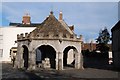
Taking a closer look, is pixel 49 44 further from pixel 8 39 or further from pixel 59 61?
pixel 8 39

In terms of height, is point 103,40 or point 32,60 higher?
point 103,40

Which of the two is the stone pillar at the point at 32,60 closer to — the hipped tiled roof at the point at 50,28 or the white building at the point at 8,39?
the hipped tiled roof at the point at 50,28

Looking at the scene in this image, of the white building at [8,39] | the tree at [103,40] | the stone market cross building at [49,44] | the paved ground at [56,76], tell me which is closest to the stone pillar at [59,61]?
the stone market cross building at [49,44]

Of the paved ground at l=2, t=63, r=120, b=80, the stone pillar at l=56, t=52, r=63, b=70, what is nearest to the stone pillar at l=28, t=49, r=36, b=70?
the stone pillar at l=56, t=52, r=63, b=70

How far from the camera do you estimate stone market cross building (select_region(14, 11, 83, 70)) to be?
33.3 meters

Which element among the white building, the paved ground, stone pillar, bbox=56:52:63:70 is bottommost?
the paved ground

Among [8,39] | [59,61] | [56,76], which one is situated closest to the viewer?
[56,76]

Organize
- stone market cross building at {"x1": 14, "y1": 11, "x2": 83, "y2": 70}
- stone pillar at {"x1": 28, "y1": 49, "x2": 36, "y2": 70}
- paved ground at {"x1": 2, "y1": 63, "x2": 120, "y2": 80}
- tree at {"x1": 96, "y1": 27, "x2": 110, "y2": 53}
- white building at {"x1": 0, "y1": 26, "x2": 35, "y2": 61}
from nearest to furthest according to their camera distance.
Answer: paved ground at {"x1": 2, "y1": 63, "x2": 120, "y2": 80}
stone pillar at {"x1": 28, "y1": 49, "x2": 36, "y2": 70}
stone market cross building at {"x1": 14, "y1": 11, "x2": 83, "y2": 70}
white building at {"x1": 0, "y1": 26, "x2": 35, "y2": 61}
tree at {"x1": 96, "y1": 27, "x2": 110, "y2": 53}

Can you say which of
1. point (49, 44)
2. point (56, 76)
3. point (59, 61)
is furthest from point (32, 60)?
point (56, 76)

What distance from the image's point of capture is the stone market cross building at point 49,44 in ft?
109

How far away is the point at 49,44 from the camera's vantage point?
109 feet

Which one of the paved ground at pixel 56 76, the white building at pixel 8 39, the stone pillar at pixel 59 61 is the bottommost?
the paved ground at pixel 56 76

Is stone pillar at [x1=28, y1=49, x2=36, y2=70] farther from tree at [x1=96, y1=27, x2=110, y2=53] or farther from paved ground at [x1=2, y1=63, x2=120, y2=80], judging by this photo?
tree at [x1=96, y1=27, x2=110, y2=53]

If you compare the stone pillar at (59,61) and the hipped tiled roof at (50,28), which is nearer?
the stone pillar at (59,61)
